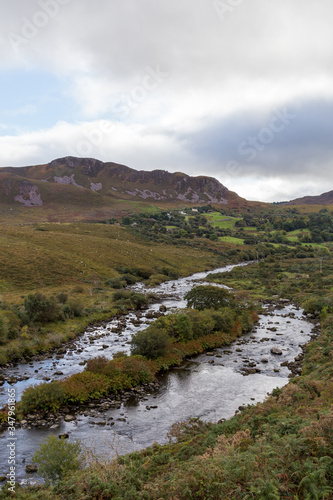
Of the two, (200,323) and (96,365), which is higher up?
(200,323)

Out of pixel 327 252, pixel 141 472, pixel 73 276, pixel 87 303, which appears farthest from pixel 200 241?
pixel 141 472

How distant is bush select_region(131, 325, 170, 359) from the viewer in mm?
32688

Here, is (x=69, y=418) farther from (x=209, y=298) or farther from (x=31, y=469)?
(x=209, y=298)

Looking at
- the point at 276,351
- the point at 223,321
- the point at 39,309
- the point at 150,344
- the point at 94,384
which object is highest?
the point at 39,309

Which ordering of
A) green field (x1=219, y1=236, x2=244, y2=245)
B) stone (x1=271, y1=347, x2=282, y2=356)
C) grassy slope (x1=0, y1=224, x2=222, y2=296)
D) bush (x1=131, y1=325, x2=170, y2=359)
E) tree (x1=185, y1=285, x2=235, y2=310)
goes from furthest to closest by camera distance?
green field (x1=219, y1=236, x2=244, y2=245) < grassy slope (x1=0, y1=224, x2=222, y2=296) < tree (x1=185, y1=285, x2=235, y2=310) < stone (x1=271, y1=347, x2=282, y2=356) < bush (x1=131, y1=325, x2=170, y2=359)

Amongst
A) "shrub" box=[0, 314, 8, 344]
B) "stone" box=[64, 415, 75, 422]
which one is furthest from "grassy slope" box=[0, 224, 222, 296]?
"stone" box=[64, 415, 75, 422]

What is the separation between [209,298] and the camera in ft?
162

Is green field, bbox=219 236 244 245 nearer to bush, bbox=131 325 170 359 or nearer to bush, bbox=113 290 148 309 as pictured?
bush, bbox=113 290 148 309

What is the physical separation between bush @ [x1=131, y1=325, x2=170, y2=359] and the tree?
1601 cm

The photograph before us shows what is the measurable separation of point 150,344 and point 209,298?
1876 cm

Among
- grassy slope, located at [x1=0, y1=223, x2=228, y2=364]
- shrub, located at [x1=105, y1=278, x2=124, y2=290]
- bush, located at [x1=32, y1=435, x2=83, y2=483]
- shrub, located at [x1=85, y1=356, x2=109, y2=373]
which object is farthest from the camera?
shrub, located at [x1=105, y1=278, x2=124, y2=290]

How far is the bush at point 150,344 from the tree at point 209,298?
1601cm

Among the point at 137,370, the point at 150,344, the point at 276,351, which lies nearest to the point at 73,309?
the point at 150,344

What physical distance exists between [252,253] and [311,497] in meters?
144
